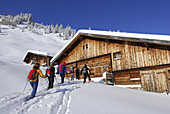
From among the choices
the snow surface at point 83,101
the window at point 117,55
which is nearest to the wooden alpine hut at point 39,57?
the snow surface at point 83,101

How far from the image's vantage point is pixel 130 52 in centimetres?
1047

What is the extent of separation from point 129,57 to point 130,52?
1.46ft

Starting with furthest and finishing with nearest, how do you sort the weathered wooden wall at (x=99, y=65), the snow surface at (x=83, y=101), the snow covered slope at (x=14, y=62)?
the weathered wooden wall at (x=99, y=65)
the snow covered slope at (x=14, y=62)
the snow surface at (x=83, y=101)

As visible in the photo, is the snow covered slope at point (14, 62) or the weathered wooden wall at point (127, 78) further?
the weathered wooden wall at point (127, 78)

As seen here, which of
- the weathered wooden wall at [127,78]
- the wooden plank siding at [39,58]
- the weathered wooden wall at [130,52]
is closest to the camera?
the weathered wooden wall at [130,52]

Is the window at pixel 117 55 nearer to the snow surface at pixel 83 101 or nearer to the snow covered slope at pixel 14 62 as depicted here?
the snow surface at pixel 83 101

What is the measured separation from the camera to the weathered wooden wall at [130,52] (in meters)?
8.88

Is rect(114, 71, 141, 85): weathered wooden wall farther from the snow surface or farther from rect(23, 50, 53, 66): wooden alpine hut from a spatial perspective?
rect(23, 50, 53, 66): wooden alpine hut

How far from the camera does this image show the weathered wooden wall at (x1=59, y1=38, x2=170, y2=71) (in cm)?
888

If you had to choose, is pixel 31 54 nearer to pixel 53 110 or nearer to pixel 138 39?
pixel 138 39

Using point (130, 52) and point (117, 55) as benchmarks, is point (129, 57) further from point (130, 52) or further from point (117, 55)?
point (117, 55)

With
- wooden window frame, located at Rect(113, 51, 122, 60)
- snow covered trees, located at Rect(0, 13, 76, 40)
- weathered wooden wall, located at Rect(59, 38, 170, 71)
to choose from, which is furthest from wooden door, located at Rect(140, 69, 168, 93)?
snow covered trees, located at Rect(0, 13, 76, 40)

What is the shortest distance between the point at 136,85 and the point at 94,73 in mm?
4795

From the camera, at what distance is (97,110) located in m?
3.17
